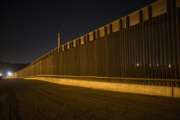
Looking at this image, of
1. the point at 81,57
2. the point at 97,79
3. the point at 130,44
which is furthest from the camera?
the point at 81,57

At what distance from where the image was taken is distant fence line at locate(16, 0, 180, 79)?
40.0 ft

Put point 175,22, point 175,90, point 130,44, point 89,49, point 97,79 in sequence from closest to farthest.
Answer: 1. point 175,90
2. point 175,22
3. point 130,44
4. point 97,79
5. point 89,49

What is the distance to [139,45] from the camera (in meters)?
14.6

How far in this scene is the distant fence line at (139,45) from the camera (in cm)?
1220

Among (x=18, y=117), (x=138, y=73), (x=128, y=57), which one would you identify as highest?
(x=128, y=57)

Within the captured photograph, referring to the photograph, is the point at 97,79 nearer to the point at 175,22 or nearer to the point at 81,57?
the point at 81,57

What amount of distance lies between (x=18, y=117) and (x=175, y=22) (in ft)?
28.6

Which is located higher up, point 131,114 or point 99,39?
point 99,39

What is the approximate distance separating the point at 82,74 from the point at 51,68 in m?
14.2

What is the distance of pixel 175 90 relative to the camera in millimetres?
11211

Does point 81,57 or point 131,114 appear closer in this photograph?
point 131,114

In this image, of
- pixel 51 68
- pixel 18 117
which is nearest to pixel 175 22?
pixel 18 117

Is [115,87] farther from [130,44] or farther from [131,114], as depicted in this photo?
[131,114]

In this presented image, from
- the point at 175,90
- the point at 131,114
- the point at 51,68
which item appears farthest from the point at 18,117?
the point at 51,68
